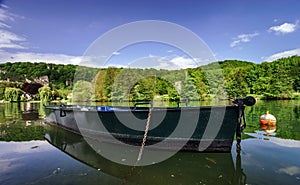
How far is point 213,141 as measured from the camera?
5.05 metres

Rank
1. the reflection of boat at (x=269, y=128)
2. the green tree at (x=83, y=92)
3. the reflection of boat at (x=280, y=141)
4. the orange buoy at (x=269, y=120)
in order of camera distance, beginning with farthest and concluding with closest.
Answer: the green tree at (x=83, y=92) < the orange buoy at (x=269, y=120) < the reflection of boat at (x=269, y=128) < the reflection of boat at (x=280, y=141)

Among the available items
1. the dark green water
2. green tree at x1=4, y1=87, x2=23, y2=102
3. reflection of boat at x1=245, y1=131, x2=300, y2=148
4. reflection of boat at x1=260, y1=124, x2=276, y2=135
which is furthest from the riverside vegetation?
the dark green water

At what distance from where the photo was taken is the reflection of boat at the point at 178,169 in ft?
11.8

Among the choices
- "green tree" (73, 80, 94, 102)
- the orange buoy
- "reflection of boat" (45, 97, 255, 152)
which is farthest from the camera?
"green tree" (73, 80, 94, 102)

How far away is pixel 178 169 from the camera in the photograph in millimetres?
4105

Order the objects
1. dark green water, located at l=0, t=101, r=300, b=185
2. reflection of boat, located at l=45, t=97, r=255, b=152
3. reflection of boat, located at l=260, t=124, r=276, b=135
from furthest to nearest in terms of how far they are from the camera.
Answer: reflection of boat, located at l=260, t=124, r=276, b=135, reflection of boat, located at l=45, t=97, r=255, b=152, dark green water, located at l=0, t=101, r=300, b=185

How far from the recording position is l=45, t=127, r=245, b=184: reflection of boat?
360cm

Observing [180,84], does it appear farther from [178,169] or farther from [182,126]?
[178,169]

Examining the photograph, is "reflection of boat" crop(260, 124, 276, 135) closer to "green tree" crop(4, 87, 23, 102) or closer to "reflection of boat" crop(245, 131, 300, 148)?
"reflection of boat" crop(245, 131, 300, 148)

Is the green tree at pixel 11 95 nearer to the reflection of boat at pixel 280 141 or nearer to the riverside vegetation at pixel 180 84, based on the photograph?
the riverside vegetation at pixel 180 84

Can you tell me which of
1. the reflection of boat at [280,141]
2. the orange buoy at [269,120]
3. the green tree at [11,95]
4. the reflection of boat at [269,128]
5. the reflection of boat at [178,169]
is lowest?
the reflection of boat at [178,169]

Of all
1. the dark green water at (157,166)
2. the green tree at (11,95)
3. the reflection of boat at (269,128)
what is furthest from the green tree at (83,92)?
the reflection of boat at (269,128)

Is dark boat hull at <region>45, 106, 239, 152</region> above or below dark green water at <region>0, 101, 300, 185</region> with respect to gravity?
above

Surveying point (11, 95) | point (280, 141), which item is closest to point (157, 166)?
point (280, 141)
